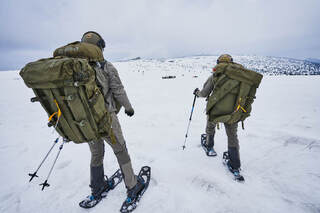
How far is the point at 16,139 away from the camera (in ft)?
15.9

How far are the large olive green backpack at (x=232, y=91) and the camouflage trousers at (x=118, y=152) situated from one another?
1924 mm

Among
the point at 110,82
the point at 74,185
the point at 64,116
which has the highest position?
the point at 110,82

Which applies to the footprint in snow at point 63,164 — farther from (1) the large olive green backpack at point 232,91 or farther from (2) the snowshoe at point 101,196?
(1) the large olive green backpack at point 232,91

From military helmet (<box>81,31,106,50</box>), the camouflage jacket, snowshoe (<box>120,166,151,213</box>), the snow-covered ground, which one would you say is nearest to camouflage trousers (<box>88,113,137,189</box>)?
snowshoe (<box>120,166,151,213</box>)

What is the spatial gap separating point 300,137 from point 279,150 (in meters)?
0.91

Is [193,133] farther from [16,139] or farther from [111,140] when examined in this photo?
[16,139]

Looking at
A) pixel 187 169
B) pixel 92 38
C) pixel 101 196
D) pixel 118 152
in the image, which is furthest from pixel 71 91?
pixel 187 169

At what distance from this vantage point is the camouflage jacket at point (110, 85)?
2039 millimetres

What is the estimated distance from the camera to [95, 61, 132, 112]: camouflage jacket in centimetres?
204

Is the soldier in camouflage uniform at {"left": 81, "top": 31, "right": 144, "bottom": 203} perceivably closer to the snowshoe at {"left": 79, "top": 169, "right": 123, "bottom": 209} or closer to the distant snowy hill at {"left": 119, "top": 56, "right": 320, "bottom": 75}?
the snowshoe at {"left": 79, "top": 169, "right": 123, "bottom": 209}

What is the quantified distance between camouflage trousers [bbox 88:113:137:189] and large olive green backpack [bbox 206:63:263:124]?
1924 millimetres

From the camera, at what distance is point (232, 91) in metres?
2.64

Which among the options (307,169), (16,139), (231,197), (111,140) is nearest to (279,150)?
(307,169)

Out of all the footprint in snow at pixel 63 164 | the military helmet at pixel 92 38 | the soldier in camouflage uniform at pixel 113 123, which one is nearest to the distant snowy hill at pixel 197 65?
the footprint in snow at pixel 63 164
